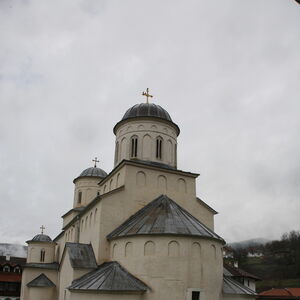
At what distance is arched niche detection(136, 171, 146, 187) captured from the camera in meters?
25.2

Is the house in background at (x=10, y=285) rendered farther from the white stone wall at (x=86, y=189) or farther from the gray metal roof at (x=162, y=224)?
the gray metal roof at (x=162, y=224)

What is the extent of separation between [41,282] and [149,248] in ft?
52.9

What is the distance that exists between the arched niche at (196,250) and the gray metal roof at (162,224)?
57 cm

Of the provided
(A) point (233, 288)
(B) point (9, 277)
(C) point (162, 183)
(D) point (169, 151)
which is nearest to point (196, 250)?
(A) point (233, 288)

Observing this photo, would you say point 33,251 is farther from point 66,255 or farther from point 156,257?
point 156,257

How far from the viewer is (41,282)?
103ft

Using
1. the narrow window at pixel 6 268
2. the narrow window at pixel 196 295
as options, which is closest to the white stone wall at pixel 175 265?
the narrow window at pixel 196 295

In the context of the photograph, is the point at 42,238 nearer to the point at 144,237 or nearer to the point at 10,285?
the point at 10,285

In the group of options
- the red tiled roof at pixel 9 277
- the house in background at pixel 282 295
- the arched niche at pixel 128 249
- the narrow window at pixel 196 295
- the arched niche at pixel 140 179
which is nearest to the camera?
the narrow window at pixel 196 295

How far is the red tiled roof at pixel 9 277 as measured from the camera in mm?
53406

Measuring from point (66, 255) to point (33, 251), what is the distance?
24.5 metres

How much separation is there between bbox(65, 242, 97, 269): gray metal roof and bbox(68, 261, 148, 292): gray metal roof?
4.73 feet

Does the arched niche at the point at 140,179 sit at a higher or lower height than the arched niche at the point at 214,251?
higher

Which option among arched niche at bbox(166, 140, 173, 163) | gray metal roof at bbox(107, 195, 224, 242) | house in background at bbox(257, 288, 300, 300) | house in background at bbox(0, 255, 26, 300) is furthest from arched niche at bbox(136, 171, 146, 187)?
house in background at bbox(257, 288, 300, 300)
